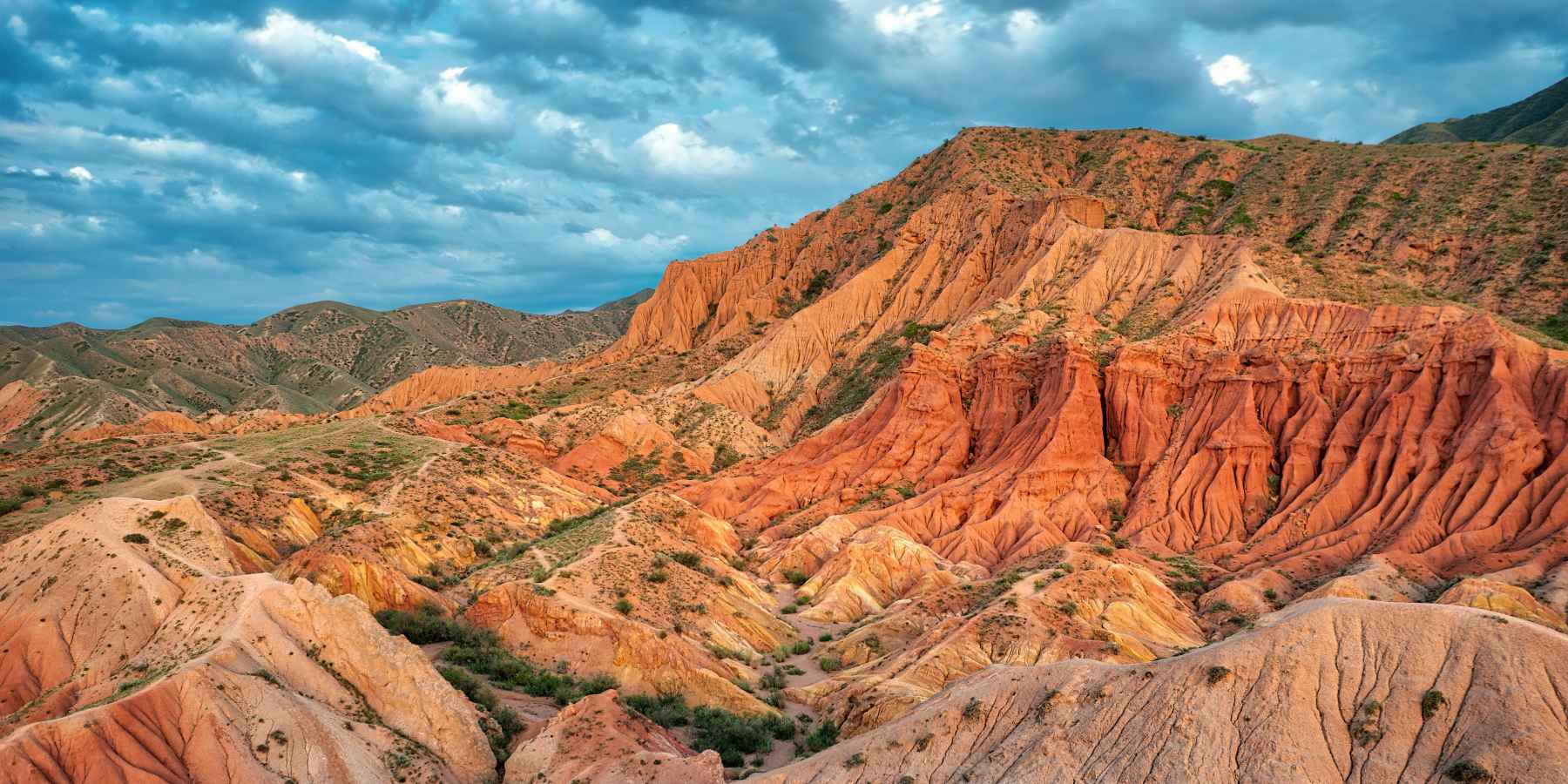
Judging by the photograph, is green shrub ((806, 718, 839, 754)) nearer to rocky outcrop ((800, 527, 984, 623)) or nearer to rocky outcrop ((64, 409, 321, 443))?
rocky outcrop ((800, 527, 984, 623))

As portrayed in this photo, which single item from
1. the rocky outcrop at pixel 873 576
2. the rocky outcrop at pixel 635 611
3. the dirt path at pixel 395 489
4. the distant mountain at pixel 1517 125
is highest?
the distant mountain at pixel 1517 125

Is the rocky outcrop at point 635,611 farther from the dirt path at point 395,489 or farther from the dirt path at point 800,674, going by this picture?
the dirt path at point 395,489

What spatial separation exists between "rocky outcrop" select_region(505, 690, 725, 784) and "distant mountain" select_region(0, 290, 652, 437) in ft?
294

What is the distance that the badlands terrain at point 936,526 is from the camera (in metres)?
15.7

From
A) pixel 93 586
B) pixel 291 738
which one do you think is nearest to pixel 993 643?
pixel 291 738

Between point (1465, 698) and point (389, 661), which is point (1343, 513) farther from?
point (389, 661)

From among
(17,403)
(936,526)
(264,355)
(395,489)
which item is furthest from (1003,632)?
(264,355)

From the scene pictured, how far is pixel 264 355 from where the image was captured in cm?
14700

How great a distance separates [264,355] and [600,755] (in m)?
152

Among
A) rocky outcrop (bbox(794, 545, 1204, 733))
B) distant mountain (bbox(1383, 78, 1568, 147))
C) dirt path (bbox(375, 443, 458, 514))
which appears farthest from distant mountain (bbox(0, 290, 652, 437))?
distant mountain (bbox(1383, 78, 1568, 147))

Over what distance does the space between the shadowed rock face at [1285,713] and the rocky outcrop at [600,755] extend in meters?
2.14

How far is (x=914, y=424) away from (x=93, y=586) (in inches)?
1913

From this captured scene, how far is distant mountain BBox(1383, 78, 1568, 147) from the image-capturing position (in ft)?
396

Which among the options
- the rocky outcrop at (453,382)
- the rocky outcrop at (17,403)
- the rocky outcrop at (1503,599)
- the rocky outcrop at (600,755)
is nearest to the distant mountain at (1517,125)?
the rocky outcrop at (1503,599)
